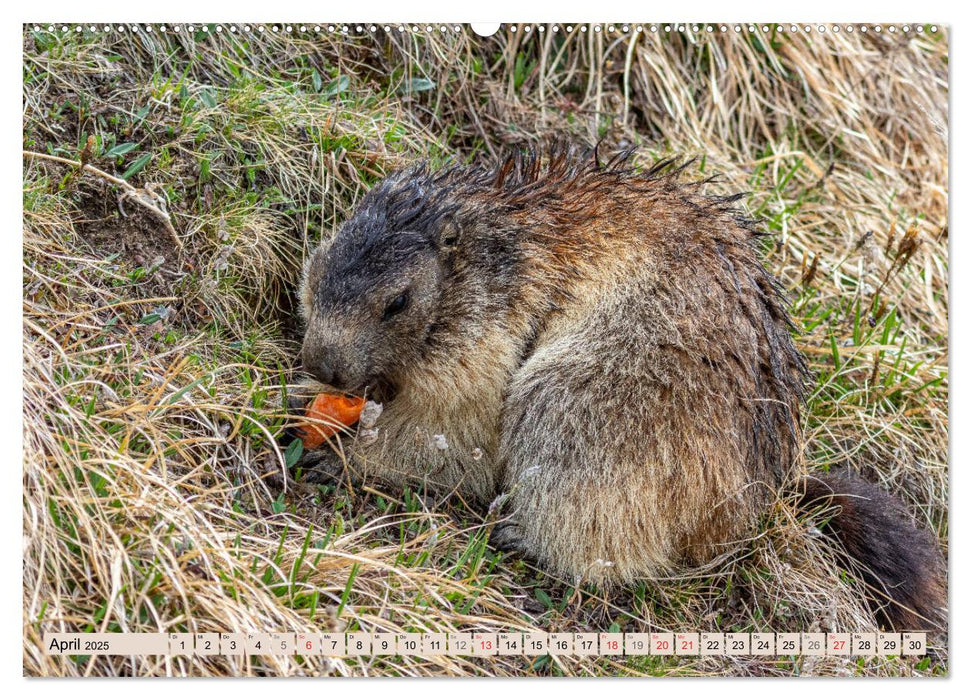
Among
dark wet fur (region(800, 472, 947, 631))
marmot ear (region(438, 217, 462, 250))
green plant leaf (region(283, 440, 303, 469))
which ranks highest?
marmot ear (region(438, 217, 462, 250))

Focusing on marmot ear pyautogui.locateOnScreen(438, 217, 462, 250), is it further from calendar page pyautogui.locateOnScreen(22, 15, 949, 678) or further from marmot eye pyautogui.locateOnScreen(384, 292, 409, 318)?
marmot eye pyautogui.locateOnScreen(384, 292, 409, 318)

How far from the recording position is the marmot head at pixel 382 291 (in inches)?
182

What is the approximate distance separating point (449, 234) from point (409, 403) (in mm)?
819

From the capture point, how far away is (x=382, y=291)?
4637mm

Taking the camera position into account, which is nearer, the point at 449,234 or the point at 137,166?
the point at 449,234

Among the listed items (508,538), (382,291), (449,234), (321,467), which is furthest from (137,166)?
(508,538)

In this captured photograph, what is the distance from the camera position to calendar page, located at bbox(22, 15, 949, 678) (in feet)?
12.6

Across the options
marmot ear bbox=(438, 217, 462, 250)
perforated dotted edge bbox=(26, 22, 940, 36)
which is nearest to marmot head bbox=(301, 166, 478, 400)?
marmot ear bbox=(438, 217, 462, 250)

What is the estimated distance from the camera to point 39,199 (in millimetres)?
4520

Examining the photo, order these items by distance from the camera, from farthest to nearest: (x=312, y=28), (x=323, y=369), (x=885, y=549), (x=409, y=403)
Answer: (x=409, y=403), (x=885, y=549), (x=323, y=369), (x=312, y=28)

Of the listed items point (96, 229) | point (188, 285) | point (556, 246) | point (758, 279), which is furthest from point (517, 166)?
point (96, 229)

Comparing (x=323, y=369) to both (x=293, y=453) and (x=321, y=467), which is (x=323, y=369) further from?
(x=321, y=467)

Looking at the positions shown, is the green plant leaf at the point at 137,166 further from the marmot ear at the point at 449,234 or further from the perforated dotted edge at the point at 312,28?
the marmot ear at the point at 449,234

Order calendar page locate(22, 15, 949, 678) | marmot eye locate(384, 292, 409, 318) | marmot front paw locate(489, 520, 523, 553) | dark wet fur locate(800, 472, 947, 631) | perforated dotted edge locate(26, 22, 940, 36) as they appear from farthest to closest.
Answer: marmot front paw locate(489, 520, 523, 553)
marmot eye locate(384, 292, 409, 318)
dark wet fur locate(800, 472, 947, 631)
perforated dotted edge locate(26, 22, 940, 36)
calendar page locate(22, 15, 949, 678)
